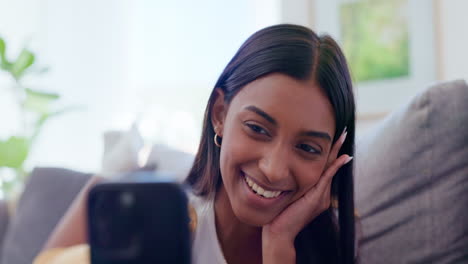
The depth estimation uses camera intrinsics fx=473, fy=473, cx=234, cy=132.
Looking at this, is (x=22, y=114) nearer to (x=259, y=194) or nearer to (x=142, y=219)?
(x=259, y=194)

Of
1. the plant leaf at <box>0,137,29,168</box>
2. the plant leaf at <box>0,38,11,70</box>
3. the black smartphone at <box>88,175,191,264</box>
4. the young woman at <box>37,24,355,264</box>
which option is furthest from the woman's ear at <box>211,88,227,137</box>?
the plant leaf at <box>0,38,11,70</box>

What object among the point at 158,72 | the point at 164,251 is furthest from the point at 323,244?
the point at 158,72

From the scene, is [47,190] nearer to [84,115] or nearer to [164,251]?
[84,115]

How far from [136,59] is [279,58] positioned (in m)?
1.95

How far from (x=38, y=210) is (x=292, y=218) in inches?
38.4

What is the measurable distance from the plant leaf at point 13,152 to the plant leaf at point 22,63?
0.29 m

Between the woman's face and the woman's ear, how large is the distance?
1.2 inches

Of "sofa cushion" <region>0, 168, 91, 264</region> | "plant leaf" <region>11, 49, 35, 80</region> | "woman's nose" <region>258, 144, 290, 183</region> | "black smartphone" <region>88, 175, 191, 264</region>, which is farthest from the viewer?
"plant leaf" <region>11, 49, 35, 80</region>

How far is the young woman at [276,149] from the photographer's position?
2.40ft

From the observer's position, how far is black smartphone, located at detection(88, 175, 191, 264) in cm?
38

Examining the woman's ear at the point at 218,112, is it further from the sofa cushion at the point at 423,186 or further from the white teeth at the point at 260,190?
the sofa cushion at the point at 423,186

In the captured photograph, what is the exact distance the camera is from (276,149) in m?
0.73

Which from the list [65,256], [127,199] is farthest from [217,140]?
[127,199]

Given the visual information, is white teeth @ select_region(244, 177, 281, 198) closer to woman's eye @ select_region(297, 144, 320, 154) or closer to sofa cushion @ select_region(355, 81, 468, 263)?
woman's eye @ select_region(297, 144, 320, 154)
